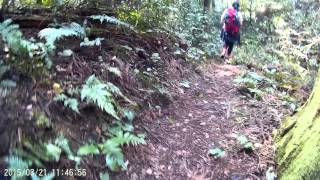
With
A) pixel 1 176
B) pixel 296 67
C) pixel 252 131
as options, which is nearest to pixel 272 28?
pixel 296 67

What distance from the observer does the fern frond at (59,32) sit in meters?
4.19

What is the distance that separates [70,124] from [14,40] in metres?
1.00

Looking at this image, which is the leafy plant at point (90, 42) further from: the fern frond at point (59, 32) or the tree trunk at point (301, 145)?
the tree trunk at point (301, 145)

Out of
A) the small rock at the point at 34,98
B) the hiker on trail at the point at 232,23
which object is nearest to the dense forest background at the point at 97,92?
the small rock at the point at 34,98

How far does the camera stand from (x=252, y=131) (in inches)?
189

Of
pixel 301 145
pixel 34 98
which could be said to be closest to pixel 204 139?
pixel 301 145

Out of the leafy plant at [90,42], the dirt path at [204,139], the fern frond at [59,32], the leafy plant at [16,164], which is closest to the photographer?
the leafy plant at [16,164]

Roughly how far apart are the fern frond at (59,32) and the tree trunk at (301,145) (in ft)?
8.99

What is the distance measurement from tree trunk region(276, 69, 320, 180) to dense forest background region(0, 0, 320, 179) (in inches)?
0.6

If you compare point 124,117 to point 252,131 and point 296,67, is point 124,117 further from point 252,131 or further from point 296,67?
point 296,67

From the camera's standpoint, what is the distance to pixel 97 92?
3.89 metres

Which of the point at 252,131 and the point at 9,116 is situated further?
the point at 252,131

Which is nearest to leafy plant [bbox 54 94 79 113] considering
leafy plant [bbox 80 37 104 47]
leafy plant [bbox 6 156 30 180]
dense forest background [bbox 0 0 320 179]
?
dense forest background [bbox 0 0 320 179]

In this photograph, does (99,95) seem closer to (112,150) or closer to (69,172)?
(112,150)
